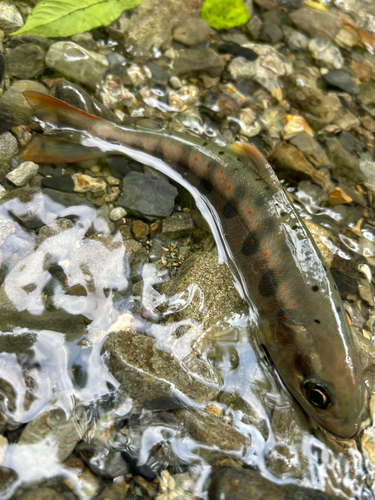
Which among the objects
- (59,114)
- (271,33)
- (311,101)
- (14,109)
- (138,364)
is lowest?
(138,364)

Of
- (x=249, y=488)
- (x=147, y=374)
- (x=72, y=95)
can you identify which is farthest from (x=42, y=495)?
(x=72, y=95)

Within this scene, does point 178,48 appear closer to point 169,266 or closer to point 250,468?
point 169,266

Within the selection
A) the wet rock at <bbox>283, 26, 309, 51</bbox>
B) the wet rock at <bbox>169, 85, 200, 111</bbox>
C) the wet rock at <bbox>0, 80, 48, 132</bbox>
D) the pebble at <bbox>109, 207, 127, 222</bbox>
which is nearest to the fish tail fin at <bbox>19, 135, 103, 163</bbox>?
the wet rock at <bbox>0, 80, 48, 132</bbox>

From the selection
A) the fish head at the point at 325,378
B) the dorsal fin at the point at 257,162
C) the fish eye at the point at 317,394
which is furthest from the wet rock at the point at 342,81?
the fish eye at the point at 317,394

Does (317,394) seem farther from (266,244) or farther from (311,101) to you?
(311,101)

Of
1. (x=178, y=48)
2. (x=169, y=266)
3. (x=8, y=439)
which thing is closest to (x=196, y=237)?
(x=169, y=266)

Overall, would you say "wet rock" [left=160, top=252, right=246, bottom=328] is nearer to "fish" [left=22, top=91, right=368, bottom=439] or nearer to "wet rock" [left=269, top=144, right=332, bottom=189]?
"fish" [left=22, top=91, right=368, bottom=439]
